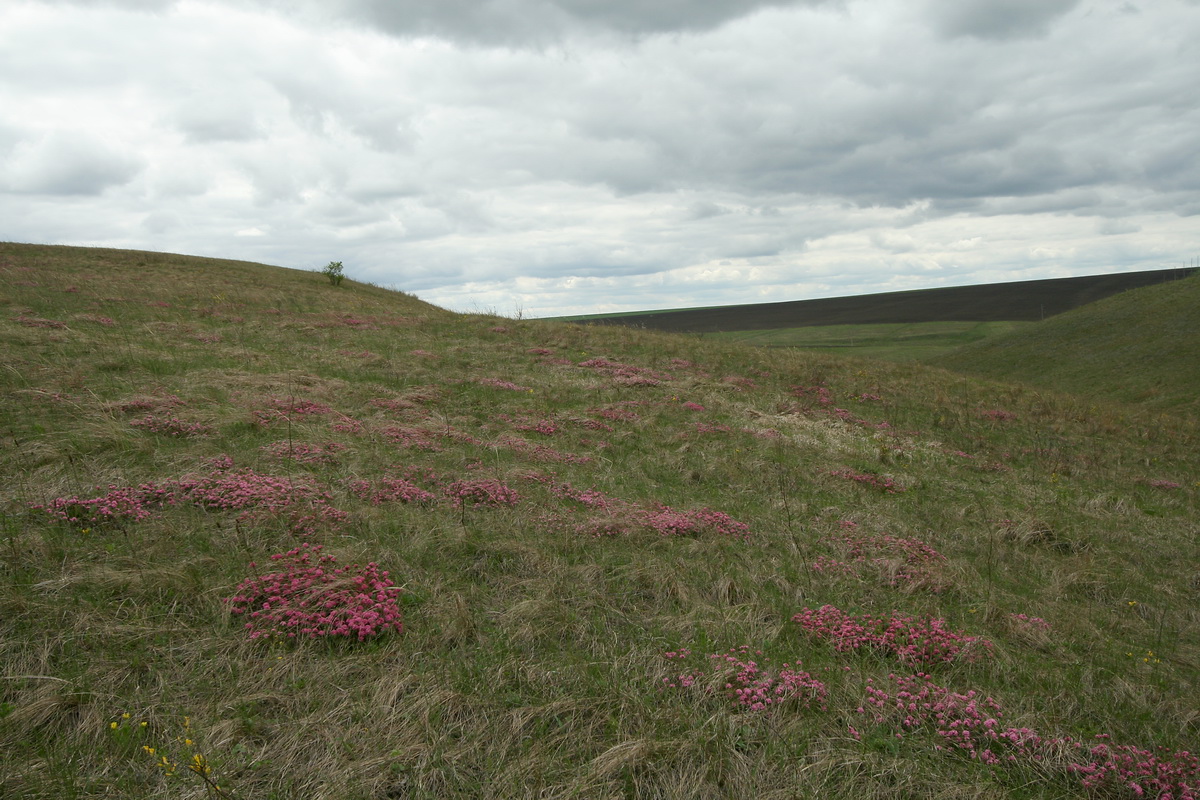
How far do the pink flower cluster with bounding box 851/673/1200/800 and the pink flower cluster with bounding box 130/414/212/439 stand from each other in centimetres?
988

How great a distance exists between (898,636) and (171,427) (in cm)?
1049

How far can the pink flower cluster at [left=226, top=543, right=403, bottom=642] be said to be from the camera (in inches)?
199

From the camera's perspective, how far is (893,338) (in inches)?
2739

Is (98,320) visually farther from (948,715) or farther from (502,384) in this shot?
(948,715)

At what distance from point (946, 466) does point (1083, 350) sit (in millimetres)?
34717

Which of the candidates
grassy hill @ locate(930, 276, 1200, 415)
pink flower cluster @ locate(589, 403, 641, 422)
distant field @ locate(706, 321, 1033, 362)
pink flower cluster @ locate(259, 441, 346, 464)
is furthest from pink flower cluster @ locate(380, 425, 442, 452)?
distant field @ locate(706, 321, 1033, 362)

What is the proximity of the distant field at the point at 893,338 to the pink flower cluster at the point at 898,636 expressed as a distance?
161 ft

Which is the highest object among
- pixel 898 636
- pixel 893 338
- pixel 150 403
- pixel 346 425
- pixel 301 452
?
pixel 893 338

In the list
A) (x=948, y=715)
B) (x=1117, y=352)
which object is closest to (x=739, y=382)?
(x=948, y=715)

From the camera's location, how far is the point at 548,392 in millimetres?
17156

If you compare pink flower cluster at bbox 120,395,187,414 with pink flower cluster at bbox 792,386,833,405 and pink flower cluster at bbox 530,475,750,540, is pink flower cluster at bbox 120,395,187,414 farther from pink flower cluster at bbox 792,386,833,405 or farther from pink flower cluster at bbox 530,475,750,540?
pink flower cluster at bbox 792,386,833,405

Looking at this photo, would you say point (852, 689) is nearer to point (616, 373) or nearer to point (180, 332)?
point (616, 373)

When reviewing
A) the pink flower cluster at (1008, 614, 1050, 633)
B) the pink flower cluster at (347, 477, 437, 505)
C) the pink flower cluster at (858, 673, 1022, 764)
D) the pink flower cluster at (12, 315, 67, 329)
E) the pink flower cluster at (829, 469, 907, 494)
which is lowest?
the pink flower cluster at (1008, 614, 1050, 633)

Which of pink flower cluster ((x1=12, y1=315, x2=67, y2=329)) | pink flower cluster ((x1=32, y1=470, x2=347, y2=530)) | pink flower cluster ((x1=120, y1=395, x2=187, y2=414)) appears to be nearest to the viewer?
pink flower cluster ((x1=32, y1=470, x2=347, y2=530))
